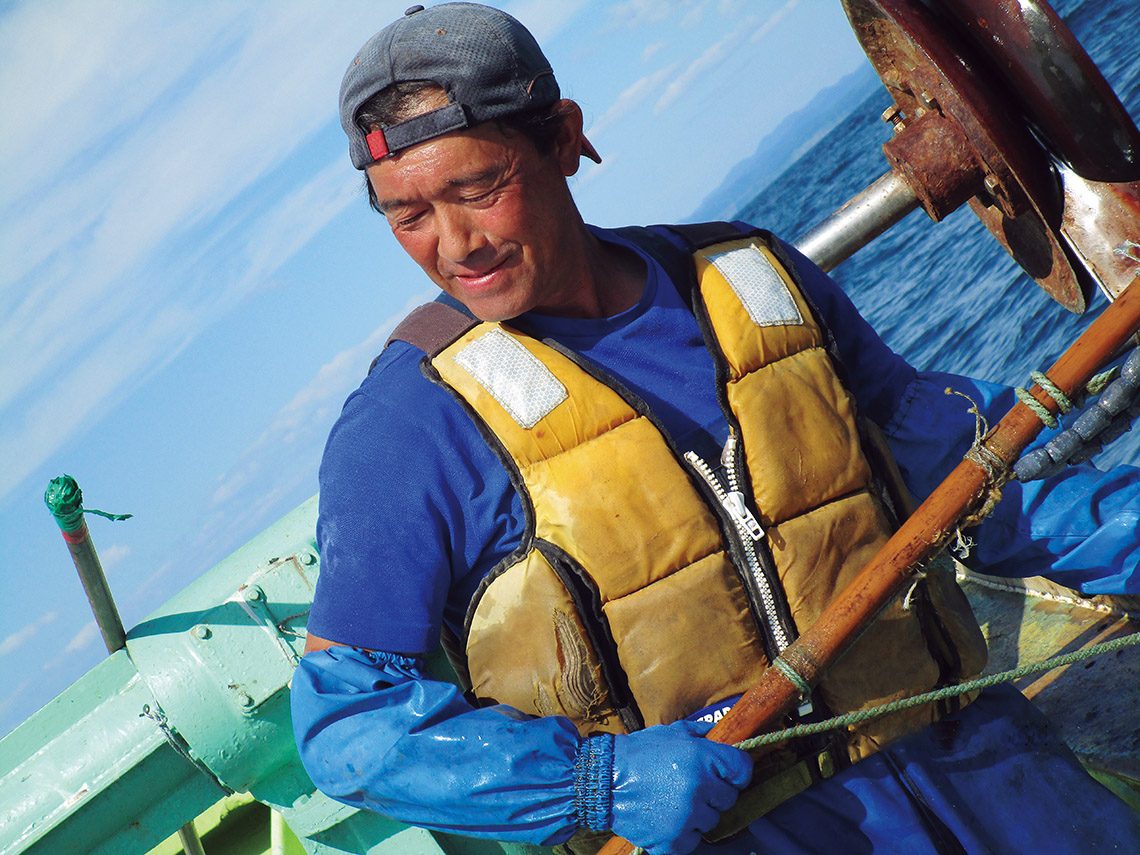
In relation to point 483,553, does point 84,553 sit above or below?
above

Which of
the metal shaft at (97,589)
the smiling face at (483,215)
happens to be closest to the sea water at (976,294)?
the smiling face at (483,215)

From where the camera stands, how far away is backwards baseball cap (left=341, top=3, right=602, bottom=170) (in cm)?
188

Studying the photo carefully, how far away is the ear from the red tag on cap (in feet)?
1.35

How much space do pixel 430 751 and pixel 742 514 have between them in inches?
31.1

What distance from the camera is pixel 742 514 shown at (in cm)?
201

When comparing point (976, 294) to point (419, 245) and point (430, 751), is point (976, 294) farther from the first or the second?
point (430, 751)

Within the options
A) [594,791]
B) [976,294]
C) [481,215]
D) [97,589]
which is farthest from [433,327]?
[976,294]

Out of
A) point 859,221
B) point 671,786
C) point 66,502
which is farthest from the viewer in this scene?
point 859,221

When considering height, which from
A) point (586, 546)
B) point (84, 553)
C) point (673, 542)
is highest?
point (84, 553)

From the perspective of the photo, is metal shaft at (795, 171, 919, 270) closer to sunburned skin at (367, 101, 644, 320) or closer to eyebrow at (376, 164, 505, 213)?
sunburned skin at (367, 101, 644, 320)

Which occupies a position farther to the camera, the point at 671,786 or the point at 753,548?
the point at 753,548

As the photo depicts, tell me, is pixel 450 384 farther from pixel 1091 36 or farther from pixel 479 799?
pixel 1091 36

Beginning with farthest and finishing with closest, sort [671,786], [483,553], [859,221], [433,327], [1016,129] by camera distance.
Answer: [859,221]
[1016,129]
[433,327]
[483,553]
[671,786]

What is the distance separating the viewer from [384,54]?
1.90 meters
